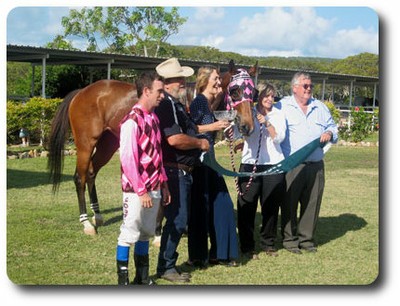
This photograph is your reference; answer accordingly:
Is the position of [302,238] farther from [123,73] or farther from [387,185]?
[123,73]

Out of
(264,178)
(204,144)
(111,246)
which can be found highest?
(204,144)

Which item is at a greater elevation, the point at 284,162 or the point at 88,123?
the point at 88,123

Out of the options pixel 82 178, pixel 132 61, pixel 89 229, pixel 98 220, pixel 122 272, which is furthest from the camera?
pixel 132 61

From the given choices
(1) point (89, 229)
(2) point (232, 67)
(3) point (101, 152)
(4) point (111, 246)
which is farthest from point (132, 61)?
(4) point (111, 246)

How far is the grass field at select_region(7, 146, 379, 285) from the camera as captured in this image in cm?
523

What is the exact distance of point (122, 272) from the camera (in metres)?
4.72

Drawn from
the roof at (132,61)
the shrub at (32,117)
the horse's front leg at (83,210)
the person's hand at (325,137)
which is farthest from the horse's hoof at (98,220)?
the shrub at (32,117)

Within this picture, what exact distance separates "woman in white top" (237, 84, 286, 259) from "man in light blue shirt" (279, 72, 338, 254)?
0.79 feet

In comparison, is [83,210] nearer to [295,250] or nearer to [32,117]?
[295,250]

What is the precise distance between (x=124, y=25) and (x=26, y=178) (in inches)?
160

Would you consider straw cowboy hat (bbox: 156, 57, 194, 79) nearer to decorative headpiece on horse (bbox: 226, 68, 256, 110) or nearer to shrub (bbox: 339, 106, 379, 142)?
decorative headpiece on horse (bbox: 226, 68, 256, 110)

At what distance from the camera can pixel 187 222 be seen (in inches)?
212

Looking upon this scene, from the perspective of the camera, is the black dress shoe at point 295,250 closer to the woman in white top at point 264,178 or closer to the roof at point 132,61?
the woman in white top at point 264,178

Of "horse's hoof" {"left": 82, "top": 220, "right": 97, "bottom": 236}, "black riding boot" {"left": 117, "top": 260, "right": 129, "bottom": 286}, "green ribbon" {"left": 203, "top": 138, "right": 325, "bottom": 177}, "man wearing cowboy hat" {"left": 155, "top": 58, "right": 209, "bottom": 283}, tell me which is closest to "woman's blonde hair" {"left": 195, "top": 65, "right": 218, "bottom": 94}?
"man wearing cowboy hat" {"left": 155, "top": 58, "right": 209, "bottom": 283}
